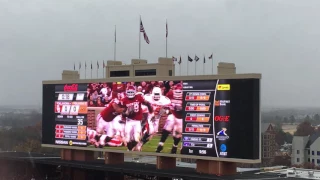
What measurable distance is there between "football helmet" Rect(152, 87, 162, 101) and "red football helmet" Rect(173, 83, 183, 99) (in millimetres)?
1226

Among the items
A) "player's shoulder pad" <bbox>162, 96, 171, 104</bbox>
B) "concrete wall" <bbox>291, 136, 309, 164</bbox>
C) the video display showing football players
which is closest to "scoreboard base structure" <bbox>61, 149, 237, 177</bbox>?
the video display showing football players

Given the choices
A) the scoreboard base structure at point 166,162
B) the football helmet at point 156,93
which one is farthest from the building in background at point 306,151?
the football helmet at point 156,93

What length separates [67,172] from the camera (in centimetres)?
3994

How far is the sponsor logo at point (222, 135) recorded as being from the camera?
2853cm

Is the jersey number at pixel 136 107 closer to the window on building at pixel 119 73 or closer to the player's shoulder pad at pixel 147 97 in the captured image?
the player's shoulder pad at pixel 147 97

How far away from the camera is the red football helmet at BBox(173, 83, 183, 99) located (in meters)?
30.4

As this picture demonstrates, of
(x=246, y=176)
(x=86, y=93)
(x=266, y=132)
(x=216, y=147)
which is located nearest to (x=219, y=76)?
(x=216, y=147)

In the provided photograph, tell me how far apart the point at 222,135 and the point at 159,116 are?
15.0 ft

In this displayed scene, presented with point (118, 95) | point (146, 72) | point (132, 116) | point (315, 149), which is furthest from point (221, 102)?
point (315, 149)

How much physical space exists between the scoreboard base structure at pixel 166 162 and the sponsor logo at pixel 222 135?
5.09ft

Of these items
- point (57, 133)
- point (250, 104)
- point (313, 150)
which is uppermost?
point (250, 104)

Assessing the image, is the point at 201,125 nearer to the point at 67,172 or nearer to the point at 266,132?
the point at 67,172

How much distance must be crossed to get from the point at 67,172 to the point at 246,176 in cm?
1600

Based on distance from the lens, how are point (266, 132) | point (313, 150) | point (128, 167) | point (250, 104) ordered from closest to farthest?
point (250, 104) < point (128, 167) < point (313, 150) < point (266, 132)
